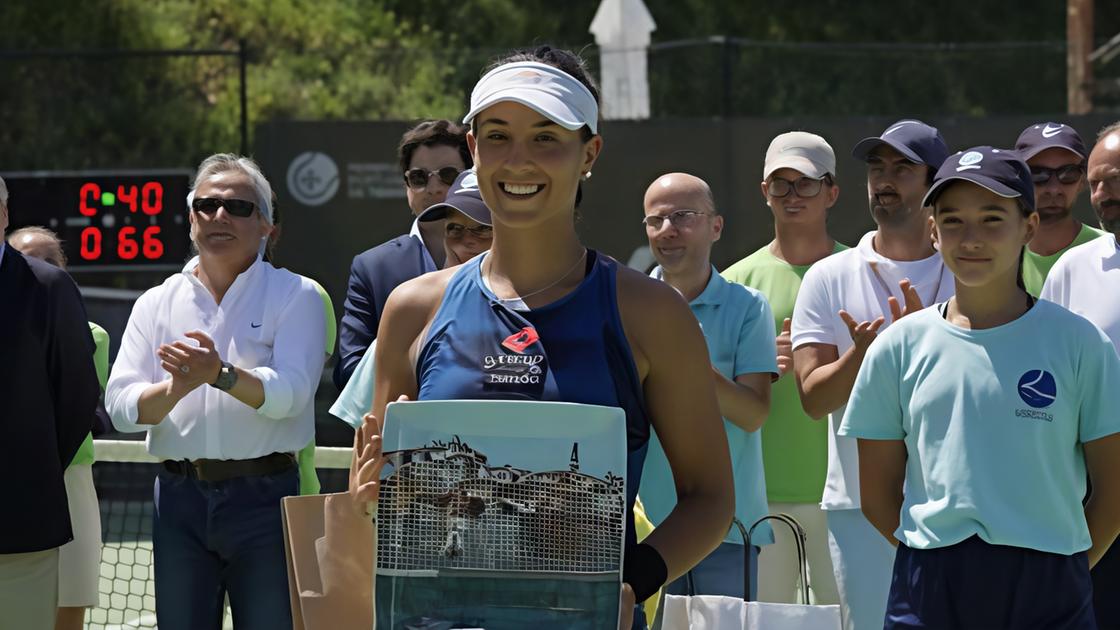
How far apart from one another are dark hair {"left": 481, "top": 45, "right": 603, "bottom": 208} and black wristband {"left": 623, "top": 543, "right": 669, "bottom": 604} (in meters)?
0.68

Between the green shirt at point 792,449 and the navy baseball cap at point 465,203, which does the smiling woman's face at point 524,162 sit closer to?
the navy baseball cap at point 465,203

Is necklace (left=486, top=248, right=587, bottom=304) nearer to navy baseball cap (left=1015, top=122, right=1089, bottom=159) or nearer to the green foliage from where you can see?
navy baseball cap (left=1015, top=122, right=1089, bottom=159)

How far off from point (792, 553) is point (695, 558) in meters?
2.89

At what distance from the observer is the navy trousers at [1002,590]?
12.7ft

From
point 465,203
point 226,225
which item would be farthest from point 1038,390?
point 226,225

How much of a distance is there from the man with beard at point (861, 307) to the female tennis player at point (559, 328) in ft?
7.50

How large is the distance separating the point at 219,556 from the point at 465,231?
48.5 inches

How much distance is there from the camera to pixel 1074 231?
5.81 metres

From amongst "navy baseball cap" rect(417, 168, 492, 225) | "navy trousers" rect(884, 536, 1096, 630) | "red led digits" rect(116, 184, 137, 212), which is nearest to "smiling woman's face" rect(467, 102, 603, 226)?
"navy trousers" rect(884, 536, 1096, 630)

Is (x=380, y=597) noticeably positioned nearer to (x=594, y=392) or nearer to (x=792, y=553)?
(x=594, y=392)

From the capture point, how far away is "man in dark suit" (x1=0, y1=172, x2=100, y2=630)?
192 inches

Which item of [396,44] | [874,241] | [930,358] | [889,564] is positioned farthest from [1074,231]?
[396,44]

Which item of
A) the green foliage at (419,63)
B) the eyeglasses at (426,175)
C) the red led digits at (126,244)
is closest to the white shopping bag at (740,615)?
the eyeglasses at (426,175)

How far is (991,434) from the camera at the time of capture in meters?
3.90
